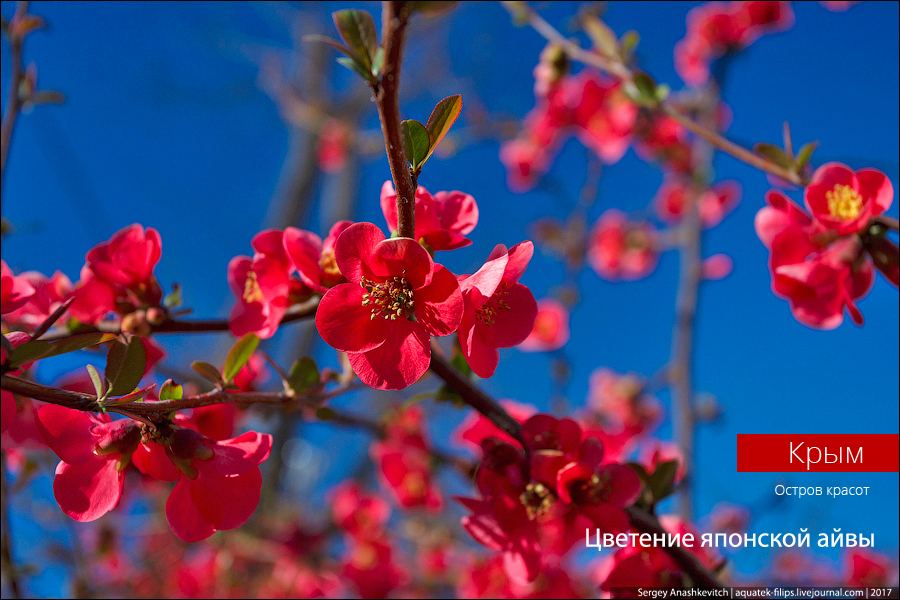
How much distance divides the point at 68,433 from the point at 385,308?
38cm

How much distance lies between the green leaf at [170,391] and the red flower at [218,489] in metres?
0.06

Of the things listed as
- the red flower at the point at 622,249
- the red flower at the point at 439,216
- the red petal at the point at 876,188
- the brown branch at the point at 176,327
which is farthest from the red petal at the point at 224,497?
the red flower at the point at 622,249

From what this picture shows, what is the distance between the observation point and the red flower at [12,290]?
2.31ft

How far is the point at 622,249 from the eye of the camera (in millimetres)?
3410

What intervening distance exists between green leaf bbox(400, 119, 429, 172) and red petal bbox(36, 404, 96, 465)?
46 cm

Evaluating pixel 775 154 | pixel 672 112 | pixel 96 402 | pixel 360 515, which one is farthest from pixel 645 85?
pixel 360 515

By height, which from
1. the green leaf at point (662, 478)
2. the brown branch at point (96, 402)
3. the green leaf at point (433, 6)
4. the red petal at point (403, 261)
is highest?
the green leaf at point (433, 6)

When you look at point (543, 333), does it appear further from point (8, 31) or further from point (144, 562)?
point (8, 31)

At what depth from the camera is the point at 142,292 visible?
848 millimetres

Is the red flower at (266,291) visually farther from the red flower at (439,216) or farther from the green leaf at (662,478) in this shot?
the green leaf at (662,478)

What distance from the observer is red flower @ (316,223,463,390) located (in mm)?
553

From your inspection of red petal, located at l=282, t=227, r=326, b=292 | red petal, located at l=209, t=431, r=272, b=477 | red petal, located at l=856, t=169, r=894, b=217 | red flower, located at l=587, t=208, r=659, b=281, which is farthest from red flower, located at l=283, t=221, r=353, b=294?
red flower, located at l=587, t=208, r=659, b=281

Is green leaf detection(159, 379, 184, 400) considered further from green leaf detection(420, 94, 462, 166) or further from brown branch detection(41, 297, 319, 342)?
green leaf detection(420, 94, 462, 166)

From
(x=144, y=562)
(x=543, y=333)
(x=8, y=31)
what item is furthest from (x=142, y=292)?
(x=543, y=333)
